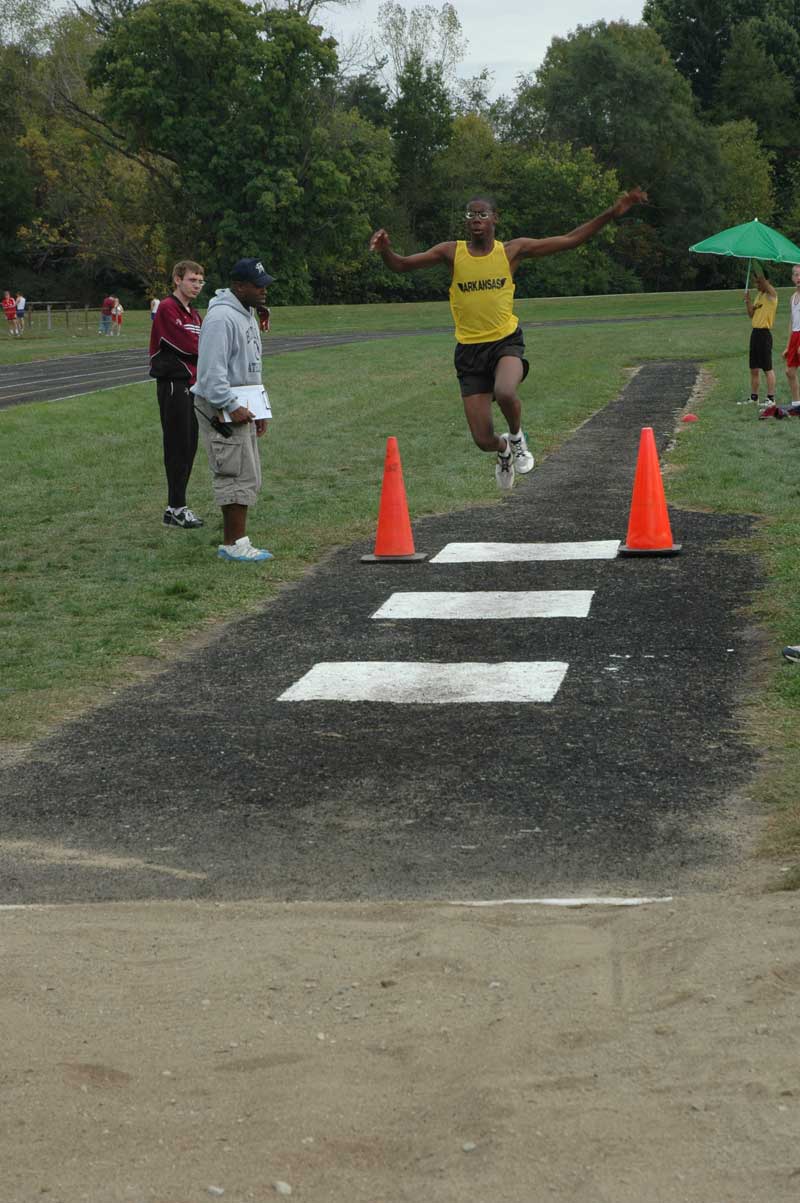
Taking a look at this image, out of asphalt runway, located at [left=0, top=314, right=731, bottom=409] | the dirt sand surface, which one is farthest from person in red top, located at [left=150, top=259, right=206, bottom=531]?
asphalt runway, located at [left=0, top=314, right=731, bottom=409]

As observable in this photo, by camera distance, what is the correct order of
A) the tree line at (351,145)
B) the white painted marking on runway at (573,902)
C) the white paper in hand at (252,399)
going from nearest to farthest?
the white painted marking on runway at (573,902), the white paper in hand at (252,399), the tree line at (351,145)

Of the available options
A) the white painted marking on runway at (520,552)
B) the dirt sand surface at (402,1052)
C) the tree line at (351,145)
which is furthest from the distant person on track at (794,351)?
the tree line at (351,145)

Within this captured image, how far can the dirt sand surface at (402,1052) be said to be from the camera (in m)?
3.32

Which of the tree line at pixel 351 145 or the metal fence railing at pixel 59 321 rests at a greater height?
the tree line at pixel 351 145

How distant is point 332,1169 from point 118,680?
5.01 meters

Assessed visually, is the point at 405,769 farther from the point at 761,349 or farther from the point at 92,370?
the point at 92,370

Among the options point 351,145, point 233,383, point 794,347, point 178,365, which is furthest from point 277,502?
point 351,145

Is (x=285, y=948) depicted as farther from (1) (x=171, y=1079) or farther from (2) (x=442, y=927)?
(1) (x=171, y=1079)

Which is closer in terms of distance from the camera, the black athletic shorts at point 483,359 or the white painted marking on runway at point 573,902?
the white painted marking on runway at point 573,902

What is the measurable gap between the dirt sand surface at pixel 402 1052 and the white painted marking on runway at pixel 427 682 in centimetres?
270

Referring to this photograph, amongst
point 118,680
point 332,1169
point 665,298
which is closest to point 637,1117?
point 332,1169

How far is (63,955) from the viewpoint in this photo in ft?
14.7

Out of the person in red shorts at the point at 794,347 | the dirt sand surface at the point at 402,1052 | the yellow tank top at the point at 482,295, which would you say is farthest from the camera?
the person in red shorts at the point at 794,347

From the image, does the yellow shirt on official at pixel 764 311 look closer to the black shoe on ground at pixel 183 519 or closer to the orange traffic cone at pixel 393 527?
the black shoe on ground at pixel 183 519
